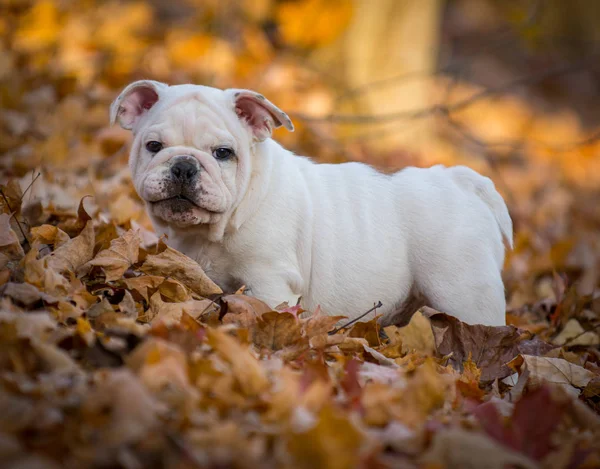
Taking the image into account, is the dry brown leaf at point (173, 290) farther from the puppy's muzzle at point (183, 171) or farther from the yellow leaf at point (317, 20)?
the yellow leaf at point (317, 20)

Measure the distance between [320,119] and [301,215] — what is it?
2587mm

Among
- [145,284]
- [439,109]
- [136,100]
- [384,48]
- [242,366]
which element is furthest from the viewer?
[384,48]

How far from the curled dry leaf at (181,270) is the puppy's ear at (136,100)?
2.90 ft

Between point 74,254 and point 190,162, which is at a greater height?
point 190,162

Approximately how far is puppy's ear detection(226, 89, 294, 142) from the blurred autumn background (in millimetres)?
933

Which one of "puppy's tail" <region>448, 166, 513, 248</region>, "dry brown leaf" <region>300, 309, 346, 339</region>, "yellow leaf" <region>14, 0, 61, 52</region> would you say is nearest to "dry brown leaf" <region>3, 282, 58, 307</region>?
"dry brown leaf" <region>300, 309, 346, 339</region>

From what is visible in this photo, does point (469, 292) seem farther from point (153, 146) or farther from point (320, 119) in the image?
point (320, 119)

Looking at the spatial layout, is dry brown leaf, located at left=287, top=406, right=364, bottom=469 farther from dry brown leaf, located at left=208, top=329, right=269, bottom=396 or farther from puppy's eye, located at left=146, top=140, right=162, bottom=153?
puppy's eye, located at left=146, top=140, right=162, bottom=153

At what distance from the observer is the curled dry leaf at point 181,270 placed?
354cm

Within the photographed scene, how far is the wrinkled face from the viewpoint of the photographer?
359cm

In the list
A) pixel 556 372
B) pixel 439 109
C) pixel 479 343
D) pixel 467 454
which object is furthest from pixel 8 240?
pixel 439 109

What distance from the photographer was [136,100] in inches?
160

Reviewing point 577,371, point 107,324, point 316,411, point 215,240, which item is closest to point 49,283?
point 107,324

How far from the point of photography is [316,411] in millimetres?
2314
